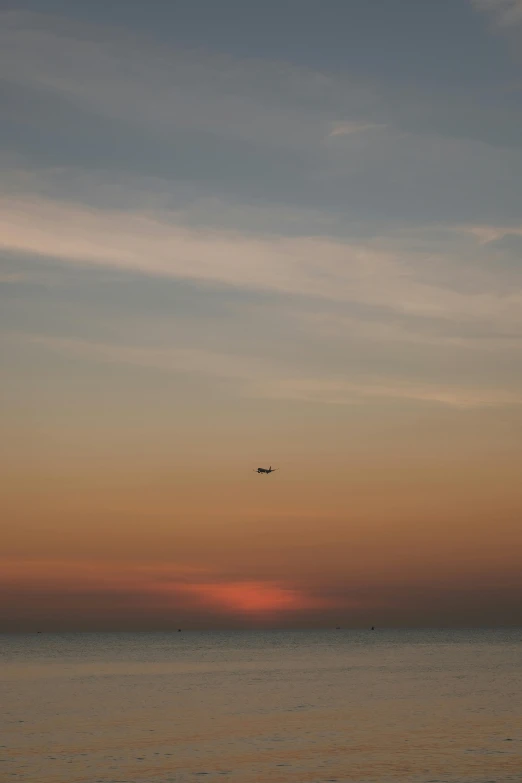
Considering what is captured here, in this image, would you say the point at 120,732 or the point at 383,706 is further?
the point at 383,706

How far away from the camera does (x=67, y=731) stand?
213 feet

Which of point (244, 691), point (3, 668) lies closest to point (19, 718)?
point (244, 691)

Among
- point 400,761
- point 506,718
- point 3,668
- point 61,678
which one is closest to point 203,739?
point 400,761

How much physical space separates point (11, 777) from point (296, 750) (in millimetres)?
17416

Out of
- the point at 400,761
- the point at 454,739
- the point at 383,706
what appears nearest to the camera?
the point at 400,761

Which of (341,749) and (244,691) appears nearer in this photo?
(341,749)

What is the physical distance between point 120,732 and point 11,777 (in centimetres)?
1809

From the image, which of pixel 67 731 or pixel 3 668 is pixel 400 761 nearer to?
pixel 67 731

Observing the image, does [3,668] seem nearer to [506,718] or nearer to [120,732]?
[120,732]

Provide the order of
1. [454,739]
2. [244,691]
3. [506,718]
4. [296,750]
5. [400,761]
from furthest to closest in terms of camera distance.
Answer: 1. [244,691]
2. [506,718]
3. [454,739]
4. [296,750]
5. [400,761]

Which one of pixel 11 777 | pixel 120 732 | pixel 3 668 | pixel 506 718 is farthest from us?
pixel 3 668

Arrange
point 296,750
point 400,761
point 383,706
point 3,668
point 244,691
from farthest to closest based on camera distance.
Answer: point 3,668
point 244,691
point 383,706
point 296,750
point 400,761

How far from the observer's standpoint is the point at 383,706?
3162 inches

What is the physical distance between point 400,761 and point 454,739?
9638 millimetres
